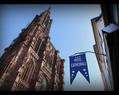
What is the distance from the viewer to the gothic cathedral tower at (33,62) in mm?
13540

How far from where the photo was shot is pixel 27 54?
15422mm

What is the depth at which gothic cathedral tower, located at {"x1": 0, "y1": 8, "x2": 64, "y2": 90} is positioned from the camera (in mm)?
13540

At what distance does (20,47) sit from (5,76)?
3.03m

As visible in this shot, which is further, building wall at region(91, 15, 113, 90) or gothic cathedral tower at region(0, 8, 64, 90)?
gothic cathedral tower at region(0, 8, 64, 90)

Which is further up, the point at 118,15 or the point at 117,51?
the point at 118,15

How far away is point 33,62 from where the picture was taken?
1602 centimetres

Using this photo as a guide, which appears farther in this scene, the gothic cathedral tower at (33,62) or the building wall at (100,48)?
the gothic cathedral tower at (33,62)

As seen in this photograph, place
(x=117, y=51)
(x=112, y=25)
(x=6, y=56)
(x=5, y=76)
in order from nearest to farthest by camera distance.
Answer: (x=112, y=25) → (x=117, y=51) → (x=5, y=76) → (x=6, y=56)

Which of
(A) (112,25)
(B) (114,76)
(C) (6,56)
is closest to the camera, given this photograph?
(A) (112,25)

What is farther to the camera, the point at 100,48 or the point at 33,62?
the point at 33,62

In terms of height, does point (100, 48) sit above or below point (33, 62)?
below

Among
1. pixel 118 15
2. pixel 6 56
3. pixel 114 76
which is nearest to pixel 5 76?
pixel 6 56
